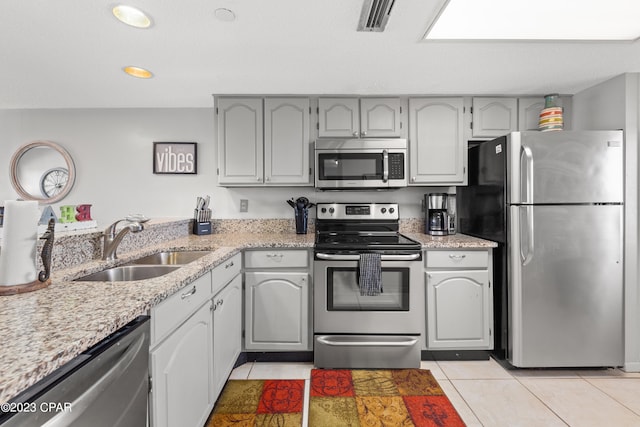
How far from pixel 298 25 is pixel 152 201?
222cm

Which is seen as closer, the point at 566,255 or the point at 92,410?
the point at 92,410

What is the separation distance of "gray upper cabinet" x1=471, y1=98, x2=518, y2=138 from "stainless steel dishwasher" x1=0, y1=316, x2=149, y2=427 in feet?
8.74

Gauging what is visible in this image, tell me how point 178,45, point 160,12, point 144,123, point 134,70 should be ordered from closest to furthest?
point 160,12
point 178,45
point 134,70
point 144,123

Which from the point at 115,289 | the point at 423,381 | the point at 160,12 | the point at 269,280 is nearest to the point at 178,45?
the point at 160,12

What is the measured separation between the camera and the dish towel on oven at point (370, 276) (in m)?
2.06

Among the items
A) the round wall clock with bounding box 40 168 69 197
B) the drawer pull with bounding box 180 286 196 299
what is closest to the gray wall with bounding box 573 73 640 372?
the drawer pull with bounding box 180 286 196 299

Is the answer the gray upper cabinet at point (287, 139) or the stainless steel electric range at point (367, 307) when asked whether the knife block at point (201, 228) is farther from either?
the stainless steel electric range at point (367, 307)

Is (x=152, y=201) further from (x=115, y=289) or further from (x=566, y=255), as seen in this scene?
(x=566, y=255)

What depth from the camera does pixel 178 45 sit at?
1.78m

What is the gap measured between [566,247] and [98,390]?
251cm

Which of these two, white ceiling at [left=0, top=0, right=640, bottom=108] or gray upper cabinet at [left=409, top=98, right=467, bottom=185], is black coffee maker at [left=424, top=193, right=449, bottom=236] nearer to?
gray upper cabinet at [left=409, top=98, right=467, bottom=185]

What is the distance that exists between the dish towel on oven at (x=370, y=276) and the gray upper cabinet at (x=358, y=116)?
1078 millimetres

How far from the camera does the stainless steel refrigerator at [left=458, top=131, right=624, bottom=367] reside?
1988 millimetres

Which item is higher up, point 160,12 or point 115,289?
point 160,12
